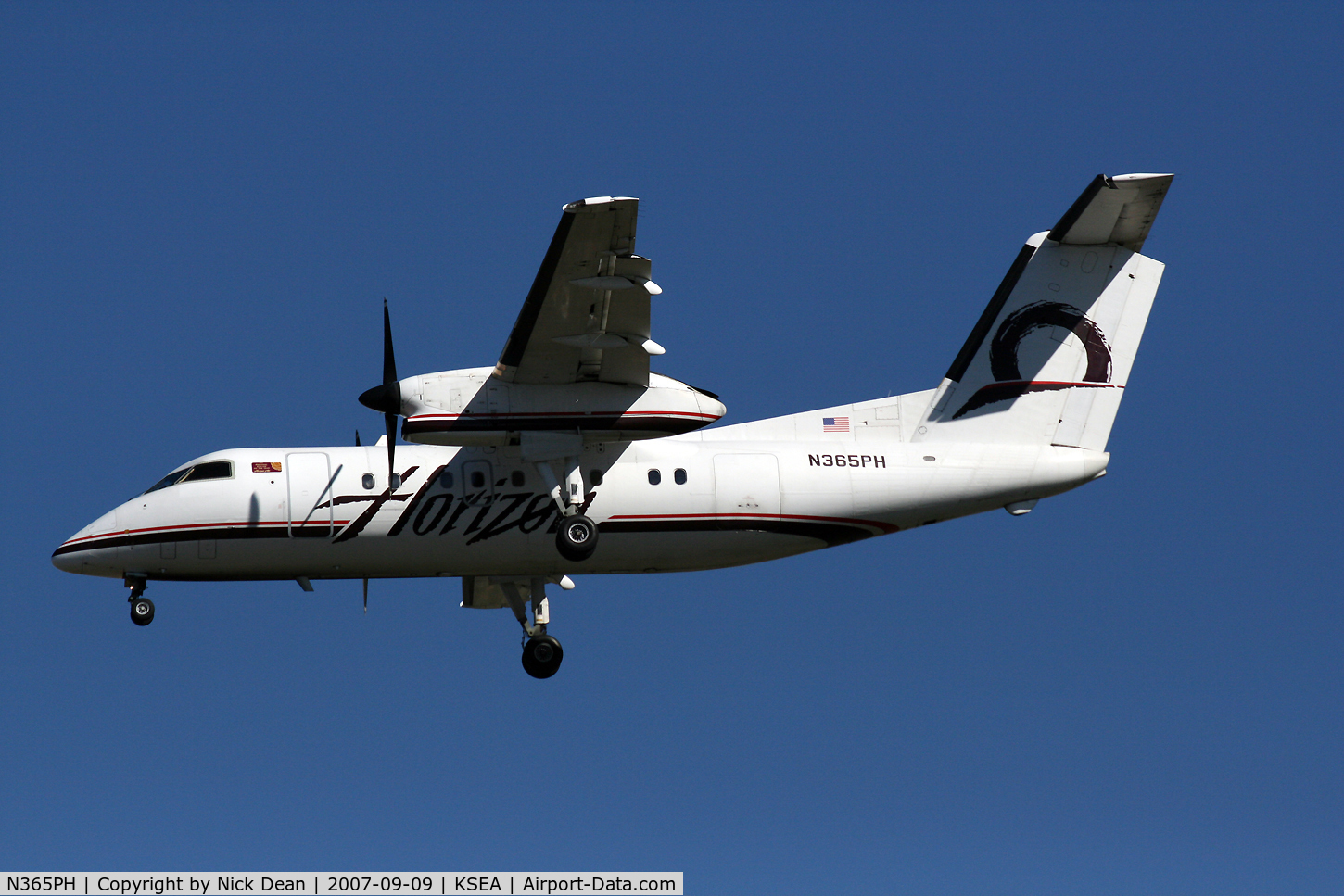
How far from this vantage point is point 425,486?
22.3 m

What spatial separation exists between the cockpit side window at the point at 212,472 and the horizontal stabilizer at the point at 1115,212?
480 inches

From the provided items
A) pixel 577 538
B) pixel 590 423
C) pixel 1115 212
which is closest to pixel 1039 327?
pixel 1115 212

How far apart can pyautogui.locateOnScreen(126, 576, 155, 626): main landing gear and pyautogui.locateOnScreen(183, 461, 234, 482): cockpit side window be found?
1574 millimetres

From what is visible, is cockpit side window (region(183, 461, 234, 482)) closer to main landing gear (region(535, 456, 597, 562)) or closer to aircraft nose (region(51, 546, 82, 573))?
aircraft nose (region(51, 546, 82, 573))

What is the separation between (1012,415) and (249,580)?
36.1 feet

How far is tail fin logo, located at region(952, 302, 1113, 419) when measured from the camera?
23719mm

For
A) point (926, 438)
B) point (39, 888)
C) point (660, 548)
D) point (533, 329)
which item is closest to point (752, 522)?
point (660, 548)

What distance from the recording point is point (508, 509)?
73.2 feet

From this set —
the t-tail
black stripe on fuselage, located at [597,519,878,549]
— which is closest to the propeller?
black stripe on fuselage, located at [597,519,878,549]

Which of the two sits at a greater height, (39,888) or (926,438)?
(926,438)

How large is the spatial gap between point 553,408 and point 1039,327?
299 inches

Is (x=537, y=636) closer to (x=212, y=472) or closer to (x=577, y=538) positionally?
(x=577, y=538)

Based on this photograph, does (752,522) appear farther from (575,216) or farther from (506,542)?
(575,216)

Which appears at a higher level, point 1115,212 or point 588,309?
point 1115,212
